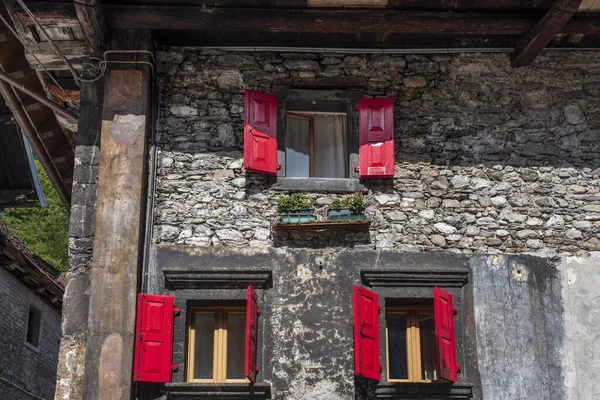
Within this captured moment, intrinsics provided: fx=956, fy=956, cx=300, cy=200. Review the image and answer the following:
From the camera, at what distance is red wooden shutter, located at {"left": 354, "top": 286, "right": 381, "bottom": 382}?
10570mm

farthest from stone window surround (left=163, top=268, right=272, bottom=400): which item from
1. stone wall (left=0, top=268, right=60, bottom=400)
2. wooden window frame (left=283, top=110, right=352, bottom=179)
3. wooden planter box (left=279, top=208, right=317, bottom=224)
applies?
stone wall (left=0, top=268, right=60, bottom=400)

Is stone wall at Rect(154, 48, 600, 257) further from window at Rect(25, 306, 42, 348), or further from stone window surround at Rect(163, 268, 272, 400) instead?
window at Rect(25, 306, 42, 348)

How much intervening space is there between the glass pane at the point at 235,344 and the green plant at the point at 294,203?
137 cm

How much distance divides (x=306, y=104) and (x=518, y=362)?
13.3 feet

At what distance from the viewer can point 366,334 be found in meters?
10.8

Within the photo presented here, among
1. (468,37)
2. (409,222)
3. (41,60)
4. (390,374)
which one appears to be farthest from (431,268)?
(41,60)

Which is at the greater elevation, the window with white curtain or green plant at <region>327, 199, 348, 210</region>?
the window with white curtain

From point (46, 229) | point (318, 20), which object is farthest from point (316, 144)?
point (46, 229)

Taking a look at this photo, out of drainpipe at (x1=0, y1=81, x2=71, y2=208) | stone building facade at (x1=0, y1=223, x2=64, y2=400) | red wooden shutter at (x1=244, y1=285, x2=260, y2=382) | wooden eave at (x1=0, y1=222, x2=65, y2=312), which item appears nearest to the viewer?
red wooden shutter at (x1=244, y1=285, x2=260, y2=382)

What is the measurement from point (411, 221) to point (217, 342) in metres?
2.73

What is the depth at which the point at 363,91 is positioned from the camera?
39.8 feet

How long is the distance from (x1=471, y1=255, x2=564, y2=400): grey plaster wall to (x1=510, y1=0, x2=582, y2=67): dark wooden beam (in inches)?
102

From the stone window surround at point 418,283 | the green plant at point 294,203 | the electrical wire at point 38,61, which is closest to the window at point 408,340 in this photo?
the stone window surround at point 418,283

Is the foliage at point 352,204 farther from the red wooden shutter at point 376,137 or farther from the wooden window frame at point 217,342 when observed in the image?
the wooden window frame at point 217,342
